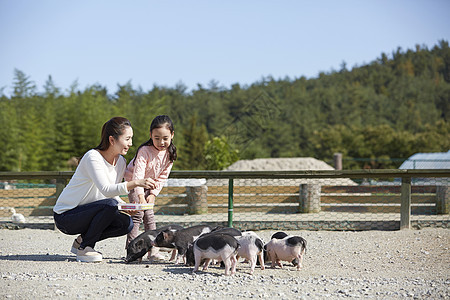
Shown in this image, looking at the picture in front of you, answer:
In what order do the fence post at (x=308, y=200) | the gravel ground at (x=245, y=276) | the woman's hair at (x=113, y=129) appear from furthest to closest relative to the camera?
the fence post at (x=308, y=200), the woman's hair at (x=113, y=129), the gravel ground at (x=245, y=276)

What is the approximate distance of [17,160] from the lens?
19.9m

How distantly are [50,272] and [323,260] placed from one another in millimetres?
2630

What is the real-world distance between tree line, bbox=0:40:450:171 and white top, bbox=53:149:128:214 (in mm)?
16326

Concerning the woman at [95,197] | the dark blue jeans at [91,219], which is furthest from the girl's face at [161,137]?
the dark blue jeans at [91,219]

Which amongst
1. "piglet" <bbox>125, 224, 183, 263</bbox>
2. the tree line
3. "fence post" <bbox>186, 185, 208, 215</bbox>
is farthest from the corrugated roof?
"piglet" <bbox>125, 224, 183, 263</bbox>

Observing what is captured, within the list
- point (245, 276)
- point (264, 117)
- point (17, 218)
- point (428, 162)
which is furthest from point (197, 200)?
point (264, 117)

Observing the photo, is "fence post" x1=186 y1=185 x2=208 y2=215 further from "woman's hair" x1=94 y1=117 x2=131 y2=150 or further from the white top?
"woman's hair" x1=94 y1=117 x2=131 y2=150

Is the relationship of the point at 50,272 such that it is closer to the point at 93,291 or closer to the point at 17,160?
the point at 93,291

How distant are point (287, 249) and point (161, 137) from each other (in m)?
1.57

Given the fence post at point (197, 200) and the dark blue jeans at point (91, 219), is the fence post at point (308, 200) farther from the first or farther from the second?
the dark blue jeans at point (91, 219)

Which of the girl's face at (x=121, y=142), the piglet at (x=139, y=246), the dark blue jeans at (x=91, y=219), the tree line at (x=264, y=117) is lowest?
the piglet at (x=139, y=246)

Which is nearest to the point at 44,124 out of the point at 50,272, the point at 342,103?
the point at 50,272

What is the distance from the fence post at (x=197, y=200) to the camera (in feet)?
30.0

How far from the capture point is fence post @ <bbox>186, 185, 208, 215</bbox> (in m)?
9.15
